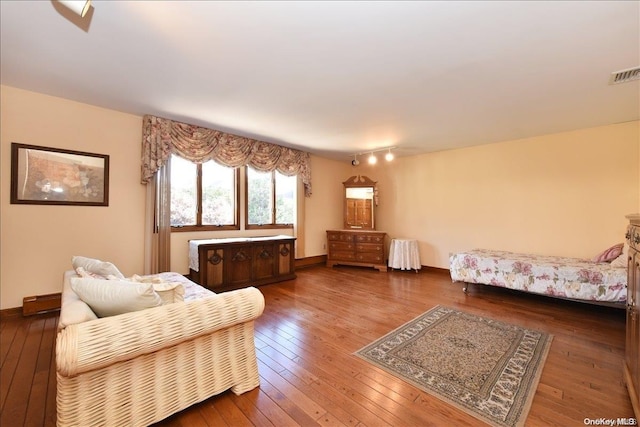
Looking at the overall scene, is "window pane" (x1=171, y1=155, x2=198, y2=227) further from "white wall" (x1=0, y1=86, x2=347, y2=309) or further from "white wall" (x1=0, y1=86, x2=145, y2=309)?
"white wall" (x1=0, y1=86, x2=145, y2=309)

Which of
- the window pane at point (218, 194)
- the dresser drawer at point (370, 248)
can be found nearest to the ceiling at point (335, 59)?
the window pane at point (218, 194)

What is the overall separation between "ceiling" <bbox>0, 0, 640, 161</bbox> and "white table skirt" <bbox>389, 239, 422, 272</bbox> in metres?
2.53

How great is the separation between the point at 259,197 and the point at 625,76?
15.7 feet

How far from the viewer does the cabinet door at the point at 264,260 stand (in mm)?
4301

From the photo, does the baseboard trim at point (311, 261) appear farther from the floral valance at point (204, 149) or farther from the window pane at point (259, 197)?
the floral valance at point (204, 149)

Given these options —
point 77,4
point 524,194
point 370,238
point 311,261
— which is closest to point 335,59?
point 77,4

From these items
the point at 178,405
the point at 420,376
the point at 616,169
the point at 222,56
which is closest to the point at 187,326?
the point at 178,405

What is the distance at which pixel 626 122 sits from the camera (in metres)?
3.61

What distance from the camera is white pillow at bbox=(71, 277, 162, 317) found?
1.44m

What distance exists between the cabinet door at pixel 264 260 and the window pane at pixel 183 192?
1114 mm

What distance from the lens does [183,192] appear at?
13.4ft

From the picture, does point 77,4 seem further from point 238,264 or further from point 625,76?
point 625,76

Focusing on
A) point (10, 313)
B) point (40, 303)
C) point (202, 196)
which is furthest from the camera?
point (202, 196)
